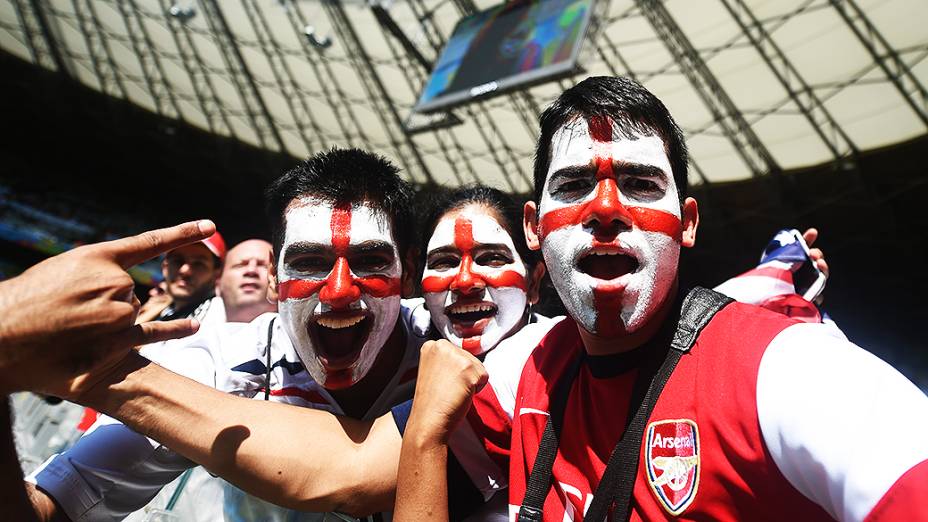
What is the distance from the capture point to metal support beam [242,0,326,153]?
16266 mm

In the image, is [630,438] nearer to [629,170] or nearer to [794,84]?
[629,170]

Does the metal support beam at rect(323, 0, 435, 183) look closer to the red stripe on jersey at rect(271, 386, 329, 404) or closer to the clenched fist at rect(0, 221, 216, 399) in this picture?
the red stripe on jersey at rect(271, 386, 329, 404)

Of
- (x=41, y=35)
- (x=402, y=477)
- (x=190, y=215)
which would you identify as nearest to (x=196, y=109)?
(x=41, y=35)

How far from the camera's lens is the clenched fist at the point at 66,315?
→ 4.62 feet

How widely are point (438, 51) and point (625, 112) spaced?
14.3 meters

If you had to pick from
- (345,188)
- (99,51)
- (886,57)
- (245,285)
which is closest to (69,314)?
(345,188)

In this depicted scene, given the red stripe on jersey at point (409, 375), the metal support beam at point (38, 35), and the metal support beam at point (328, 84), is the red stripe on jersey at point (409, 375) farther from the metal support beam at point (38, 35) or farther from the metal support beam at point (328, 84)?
the metal support beam at point (38, 35)

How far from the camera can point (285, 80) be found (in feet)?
57.9

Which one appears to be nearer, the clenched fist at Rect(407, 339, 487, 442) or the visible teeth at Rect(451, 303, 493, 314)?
the clenched fist at Rect(407, 339, 487, 442)

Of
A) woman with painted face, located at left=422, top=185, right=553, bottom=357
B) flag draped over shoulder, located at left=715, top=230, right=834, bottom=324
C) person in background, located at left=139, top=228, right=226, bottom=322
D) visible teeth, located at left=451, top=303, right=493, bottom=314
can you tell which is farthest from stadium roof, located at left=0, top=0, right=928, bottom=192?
visible teeth, located at left=451, top=303, right=493, bottom=314

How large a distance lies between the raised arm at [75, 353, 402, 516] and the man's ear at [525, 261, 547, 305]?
1.12 metres

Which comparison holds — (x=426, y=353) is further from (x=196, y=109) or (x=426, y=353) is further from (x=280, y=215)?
(x=196, y=109)

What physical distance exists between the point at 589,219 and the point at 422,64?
1438 cm

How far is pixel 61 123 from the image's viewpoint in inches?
778
